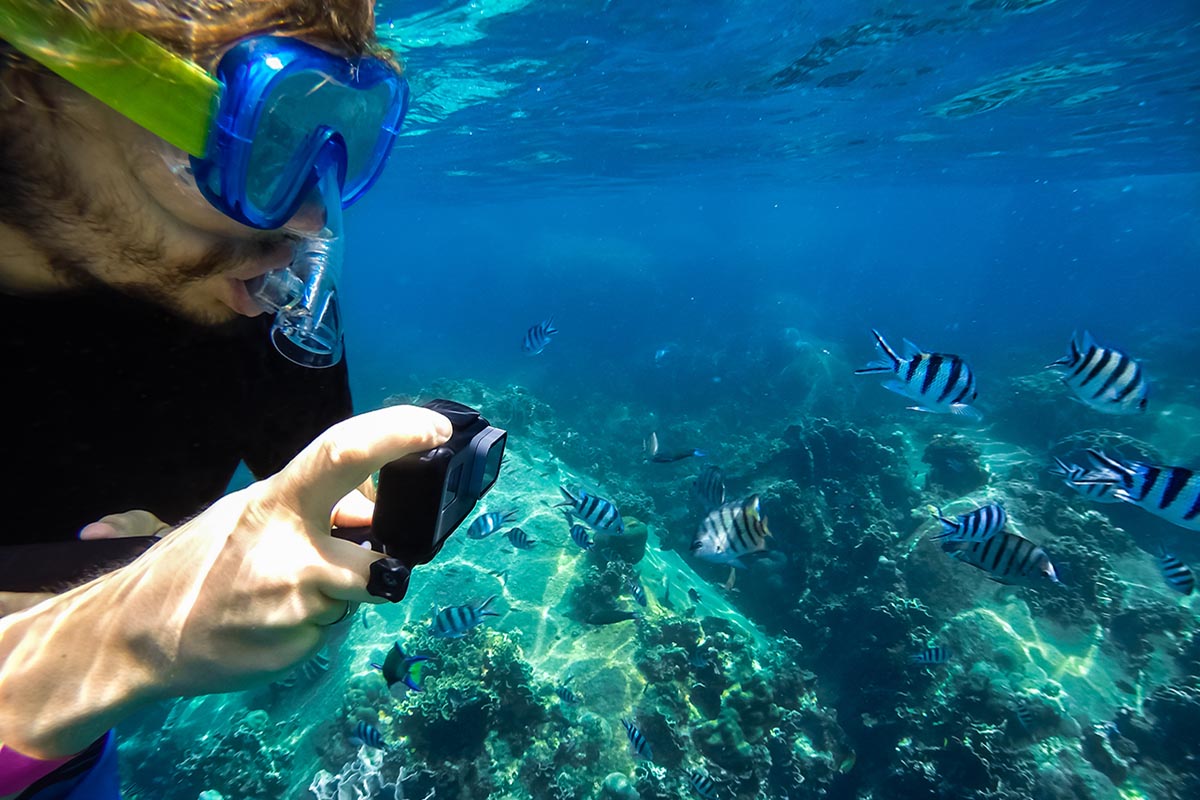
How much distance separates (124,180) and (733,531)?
16.7ft

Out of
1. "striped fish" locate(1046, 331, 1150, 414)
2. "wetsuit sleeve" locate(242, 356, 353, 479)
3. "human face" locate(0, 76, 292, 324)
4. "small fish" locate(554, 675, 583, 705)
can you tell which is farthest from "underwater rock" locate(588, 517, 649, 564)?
"human face" locate(0, 76, 292, 324)

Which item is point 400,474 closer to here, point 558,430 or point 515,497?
point 515,497

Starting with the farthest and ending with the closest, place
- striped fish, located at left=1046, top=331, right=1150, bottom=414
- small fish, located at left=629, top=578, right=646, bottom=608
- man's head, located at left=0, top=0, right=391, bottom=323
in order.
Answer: small fish, located at left=629, top=578, right=646, bottom=608, striped fish, located at left=1046, top=331, right=1150, bottom=414, man's head, located at left=0, top=0, right=391, bottom=323

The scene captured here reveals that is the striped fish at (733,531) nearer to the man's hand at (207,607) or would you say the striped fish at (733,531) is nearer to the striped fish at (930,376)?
the striped fish at (930,376)

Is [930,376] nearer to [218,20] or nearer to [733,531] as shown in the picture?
[733,531]

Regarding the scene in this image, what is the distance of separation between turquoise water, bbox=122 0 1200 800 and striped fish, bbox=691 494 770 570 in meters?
0.91

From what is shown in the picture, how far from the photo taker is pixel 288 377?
2.39 meters

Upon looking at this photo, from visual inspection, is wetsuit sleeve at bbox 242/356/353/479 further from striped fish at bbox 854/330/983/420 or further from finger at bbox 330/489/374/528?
striped fish at bbox 854/330/983/420

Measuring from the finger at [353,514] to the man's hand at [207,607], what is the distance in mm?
335

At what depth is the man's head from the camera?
44.5 inches

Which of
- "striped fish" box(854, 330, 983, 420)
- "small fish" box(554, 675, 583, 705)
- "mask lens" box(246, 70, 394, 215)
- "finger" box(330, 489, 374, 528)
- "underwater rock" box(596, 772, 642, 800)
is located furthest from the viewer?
"small fish" box(554, 675, 583, 705)

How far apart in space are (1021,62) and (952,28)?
4.19 metres

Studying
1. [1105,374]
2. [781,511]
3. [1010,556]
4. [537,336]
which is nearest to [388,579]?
[1010,556]

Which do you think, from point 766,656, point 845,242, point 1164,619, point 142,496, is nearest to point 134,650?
point 142,496
